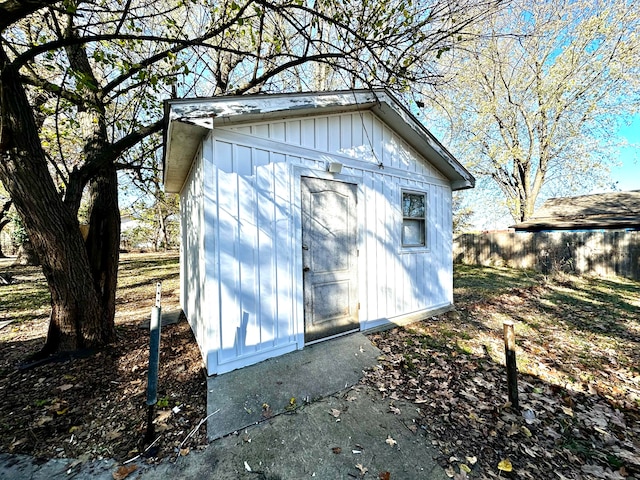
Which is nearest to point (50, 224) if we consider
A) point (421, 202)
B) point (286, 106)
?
point (286, 106)

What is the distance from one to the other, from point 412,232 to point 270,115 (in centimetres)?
342

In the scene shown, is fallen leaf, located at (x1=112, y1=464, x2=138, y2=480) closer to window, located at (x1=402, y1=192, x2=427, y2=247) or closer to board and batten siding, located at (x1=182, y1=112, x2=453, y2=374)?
board and batten siding, located at (x1=182, y1=112, x2=453, y2=374)

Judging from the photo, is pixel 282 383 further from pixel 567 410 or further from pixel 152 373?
pixel 567 410

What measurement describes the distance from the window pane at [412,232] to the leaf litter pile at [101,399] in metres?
4.01

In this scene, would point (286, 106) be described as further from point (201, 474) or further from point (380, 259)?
point (201, 474)

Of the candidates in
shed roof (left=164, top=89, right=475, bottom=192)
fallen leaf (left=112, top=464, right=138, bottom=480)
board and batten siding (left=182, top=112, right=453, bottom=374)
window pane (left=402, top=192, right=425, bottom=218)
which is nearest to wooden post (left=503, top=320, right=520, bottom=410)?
board and batten siding (left=182, top=112, right=453, bottom=374)

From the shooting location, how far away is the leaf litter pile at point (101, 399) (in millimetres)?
2197

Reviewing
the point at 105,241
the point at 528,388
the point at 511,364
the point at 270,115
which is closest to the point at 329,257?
the point at 270,115

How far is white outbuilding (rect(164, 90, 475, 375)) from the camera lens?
10.2ft

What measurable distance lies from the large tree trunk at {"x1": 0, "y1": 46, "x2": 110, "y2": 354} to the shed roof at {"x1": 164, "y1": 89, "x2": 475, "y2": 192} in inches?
52.8

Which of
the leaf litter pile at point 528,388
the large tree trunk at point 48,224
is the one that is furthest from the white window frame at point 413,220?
the large tree trunk at point 48,224

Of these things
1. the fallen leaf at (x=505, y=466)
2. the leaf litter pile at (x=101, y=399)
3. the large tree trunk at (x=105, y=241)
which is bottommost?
the fallen leaf at (x=505, y=466)

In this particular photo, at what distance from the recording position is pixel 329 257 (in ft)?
13.1

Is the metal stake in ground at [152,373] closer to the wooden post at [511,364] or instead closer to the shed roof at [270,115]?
the shed roof at [270,115]
